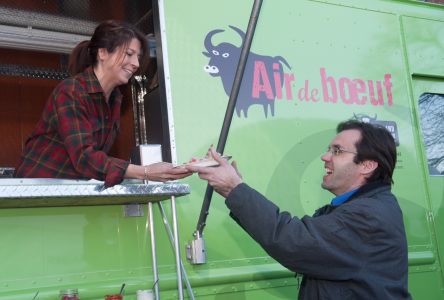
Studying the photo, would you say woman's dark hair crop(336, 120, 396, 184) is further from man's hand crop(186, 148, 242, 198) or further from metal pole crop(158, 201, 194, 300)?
metal pole crop(158, 201, 194, 300)

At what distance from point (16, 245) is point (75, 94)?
2.25 feet

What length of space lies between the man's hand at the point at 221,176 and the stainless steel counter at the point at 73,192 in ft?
0.44

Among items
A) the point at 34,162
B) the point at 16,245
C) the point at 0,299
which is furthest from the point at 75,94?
the point at 0,299

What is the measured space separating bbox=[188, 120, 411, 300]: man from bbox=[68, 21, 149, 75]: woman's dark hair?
732mm

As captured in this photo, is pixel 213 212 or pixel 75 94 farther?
pixel 213 212

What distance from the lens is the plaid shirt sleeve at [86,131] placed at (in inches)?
87.4

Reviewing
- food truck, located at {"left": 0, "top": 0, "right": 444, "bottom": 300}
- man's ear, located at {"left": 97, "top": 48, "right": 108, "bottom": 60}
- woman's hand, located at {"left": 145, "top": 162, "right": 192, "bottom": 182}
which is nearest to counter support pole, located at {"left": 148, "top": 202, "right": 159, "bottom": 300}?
food truck, located at {"left": 0, "top": 0, "right": 444, "bottom": 300}

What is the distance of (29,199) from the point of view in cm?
213

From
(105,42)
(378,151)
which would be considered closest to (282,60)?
(378,151)

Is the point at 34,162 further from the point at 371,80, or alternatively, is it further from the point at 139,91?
the point at 371,80

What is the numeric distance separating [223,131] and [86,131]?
2.19 feet

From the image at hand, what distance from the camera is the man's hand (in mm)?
2266

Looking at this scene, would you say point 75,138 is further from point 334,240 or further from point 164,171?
point 334,240

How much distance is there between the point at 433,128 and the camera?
12.1 ft
